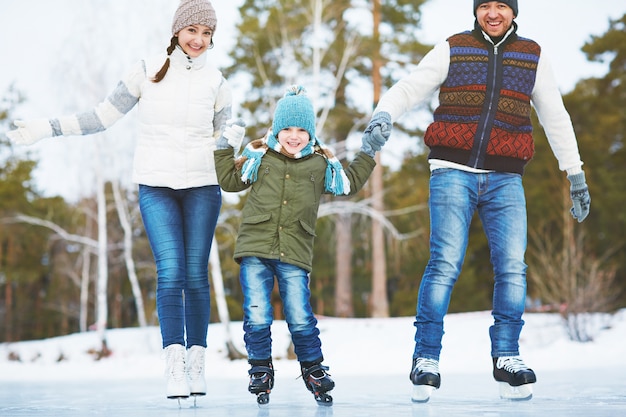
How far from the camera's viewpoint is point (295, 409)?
2.96m

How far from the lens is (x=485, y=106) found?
3.21 meters

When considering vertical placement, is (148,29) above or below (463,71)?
above

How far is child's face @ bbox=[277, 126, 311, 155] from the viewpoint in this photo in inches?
127

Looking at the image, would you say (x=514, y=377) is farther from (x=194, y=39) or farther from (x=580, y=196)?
(x=194, y=39)

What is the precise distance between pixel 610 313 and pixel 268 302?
8.87 metres

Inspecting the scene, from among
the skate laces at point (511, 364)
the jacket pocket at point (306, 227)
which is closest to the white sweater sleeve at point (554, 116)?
the skate laces at point (511, 364)

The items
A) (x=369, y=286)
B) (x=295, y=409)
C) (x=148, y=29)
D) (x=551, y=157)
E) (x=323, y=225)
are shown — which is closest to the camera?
(x=295, y=409)

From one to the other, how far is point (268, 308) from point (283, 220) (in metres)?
0.34

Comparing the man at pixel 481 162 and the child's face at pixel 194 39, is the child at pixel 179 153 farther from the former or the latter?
the man at pixel 481 162

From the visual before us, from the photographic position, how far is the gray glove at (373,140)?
3.04 metres

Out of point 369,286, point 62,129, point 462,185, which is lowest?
point 462,185

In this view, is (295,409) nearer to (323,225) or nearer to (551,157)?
(323,225)

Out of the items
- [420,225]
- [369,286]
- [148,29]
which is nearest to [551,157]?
[420,225]

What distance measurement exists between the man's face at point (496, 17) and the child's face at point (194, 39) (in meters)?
1.13
